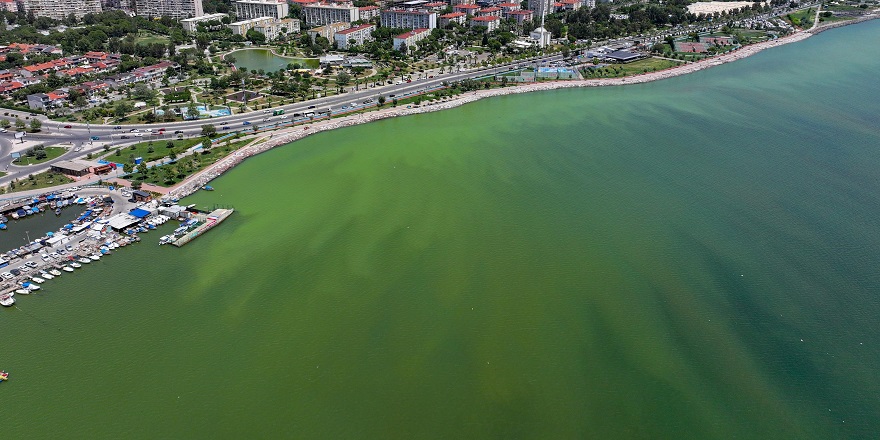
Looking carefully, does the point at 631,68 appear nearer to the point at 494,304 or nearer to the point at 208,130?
the point at 208,130

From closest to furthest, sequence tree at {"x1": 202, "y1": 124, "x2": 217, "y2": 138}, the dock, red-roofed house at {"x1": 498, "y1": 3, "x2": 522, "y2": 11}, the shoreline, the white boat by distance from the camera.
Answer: the white boat < the dock < the shoreline < tree at {"x1": 202, "y1": 124, "x2": 217, "y2": 138} < red-roofed house at {"x1": 498, "y1": 3, "x2": 522, "y2": 11}

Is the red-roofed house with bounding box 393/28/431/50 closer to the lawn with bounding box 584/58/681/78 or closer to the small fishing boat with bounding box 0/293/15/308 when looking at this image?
the lawn with bounding box 584/58/681/78

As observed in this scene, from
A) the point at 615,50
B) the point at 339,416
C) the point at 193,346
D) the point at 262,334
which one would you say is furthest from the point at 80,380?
the point at 615,50

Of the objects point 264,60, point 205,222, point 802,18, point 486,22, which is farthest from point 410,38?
point 802,18

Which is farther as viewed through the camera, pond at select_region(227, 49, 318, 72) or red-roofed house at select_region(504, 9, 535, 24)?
red-roofed house at select_region(504, 9, 535, 24)

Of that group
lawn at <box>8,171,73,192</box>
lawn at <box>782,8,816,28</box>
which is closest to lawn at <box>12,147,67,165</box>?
lawn at <box>8,171,73,192</box>

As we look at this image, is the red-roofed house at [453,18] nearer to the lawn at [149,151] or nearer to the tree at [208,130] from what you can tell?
the tree at [208,130]

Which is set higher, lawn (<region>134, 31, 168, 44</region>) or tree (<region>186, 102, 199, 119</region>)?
lawn (<region>134, 31, 168, 44</region>)
